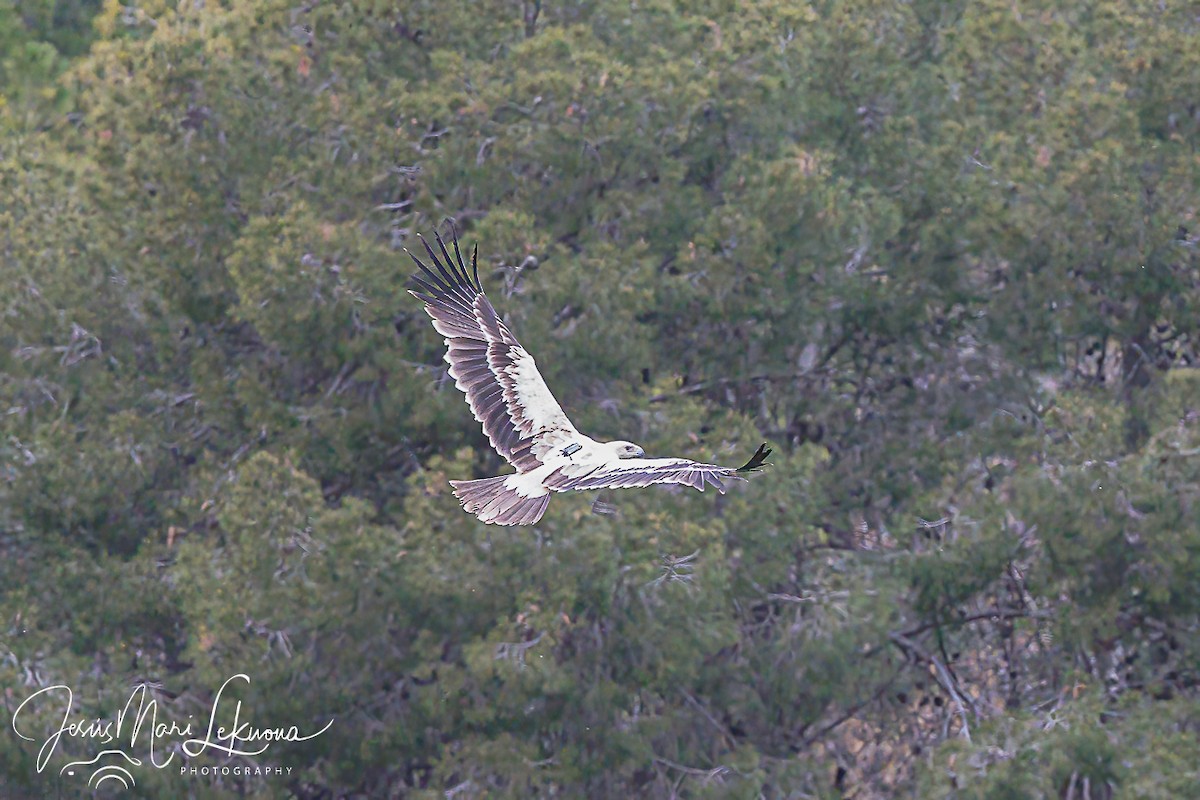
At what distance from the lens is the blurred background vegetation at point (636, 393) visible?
1762cm

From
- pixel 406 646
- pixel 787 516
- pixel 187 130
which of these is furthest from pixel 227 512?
pixel 787 516

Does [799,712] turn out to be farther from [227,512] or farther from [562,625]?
[227,512]

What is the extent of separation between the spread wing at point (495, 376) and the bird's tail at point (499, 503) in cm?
21

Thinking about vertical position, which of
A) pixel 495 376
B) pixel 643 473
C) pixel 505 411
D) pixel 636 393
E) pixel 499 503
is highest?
pixel 643 473

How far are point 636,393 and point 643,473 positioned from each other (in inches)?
268

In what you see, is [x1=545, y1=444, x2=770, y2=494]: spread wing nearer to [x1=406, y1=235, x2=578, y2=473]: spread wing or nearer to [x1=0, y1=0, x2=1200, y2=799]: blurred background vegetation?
[x1=406, y1=235, x2=578, y2=473]: spread wing

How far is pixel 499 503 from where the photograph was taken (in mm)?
12812

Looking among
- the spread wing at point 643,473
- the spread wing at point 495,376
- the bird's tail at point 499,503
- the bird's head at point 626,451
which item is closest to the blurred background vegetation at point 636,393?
the spread wing at point 495,376

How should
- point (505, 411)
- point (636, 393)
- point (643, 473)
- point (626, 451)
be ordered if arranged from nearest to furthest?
point (643, 473)
point (626, 451)
point (505, 411)
point (636, 393)

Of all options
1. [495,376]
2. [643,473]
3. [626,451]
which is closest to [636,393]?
[495,376]

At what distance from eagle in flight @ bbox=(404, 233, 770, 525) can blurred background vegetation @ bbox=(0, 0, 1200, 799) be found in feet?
12.9

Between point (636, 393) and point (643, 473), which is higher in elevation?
point (643, 473)

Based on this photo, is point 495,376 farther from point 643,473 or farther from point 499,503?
point 643,473

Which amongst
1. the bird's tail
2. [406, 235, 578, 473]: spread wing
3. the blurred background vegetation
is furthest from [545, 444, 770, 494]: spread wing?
the blurred background vegetation
